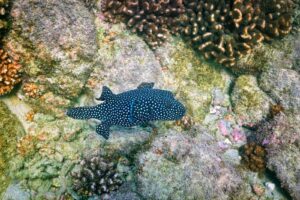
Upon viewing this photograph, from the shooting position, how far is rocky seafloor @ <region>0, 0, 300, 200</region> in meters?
Result: 5.74

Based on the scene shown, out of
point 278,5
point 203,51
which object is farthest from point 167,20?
point 278,5

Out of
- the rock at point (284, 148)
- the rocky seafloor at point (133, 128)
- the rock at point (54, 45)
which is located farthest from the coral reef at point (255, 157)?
the rock at point (54, 45)

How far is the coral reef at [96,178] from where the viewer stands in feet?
19.2

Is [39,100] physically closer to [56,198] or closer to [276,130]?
[56,198]

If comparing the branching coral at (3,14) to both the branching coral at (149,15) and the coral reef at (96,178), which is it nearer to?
the branching coral at (149,15)

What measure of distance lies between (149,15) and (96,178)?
391cm

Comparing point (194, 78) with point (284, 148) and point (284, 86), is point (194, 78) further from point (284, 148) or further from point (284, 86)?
point (284, 148)

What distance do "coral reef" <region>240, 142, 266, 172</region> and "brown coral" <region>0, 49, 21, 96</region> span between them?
217 inches

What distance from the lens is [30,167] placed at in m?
6.30

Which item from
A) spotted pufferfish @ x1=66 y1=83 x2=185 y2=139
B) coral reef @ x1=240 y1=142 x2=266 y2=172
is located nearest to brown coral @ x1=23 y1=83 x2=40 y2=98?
spotted pufferfish @ x1=66 y1=83 x2=185 y2=139

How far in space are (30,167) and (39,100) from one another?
1428 millimetres

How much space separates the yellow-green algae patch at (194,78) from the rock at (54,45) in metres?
2.18

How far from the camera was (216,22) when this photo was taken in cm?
745

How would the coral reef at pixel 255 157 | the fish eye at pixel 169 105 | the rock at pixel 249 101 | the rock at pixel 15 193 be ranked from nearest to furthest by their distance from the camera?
the fish eye at pixel 169 105 → the rock at pixel 15 193 → the coral reef at pixel 255 157 → the rock at pixel 249 101
